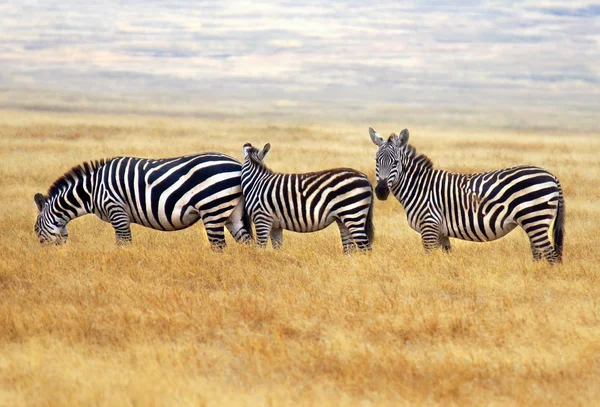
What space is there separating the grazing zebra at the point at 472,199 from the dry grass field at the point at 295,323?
369mm

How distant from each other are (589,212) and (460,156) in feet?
36.1

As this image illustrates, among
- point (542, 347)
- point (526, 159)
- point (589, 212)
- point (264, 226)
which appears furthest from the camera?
point (526, 159)

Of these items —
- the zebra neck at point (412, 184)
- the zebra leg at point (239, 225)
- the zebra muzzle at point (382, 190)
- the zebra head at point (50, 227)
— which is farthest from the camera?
the zebra head at point (50, 227)

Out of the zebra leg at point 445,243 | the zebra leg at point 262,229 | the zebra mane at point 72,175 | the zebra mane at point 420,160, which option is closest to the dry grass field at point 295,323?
the zebra leg at point 262,229

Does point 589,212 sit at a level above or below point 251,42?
below

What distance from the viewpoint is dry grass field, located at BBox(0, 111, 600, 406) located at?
20.2ft

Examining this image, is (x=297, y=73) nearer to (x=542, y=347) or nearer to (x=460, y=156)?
(x=460, y=156)

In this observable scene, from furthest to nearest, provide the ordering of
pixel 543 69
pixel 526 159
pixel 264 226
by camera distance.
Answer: pixel 543 69
pixel 526 159
pixel 264 226

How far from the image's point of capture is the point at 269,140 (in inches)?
1315

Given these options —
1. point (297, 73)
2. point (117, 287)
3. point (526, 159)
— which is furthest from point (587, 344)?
point (297, 73)

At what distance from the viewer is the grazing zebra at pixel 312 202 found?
1068 cm

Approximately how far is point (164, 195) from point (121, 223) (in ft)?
2.56

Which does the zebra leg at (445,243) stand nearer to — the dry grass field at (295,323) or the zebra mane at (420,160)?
the dry grass field at (295,323)

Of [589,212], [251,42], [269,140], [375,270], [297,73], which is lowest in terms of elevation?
[375,270]
